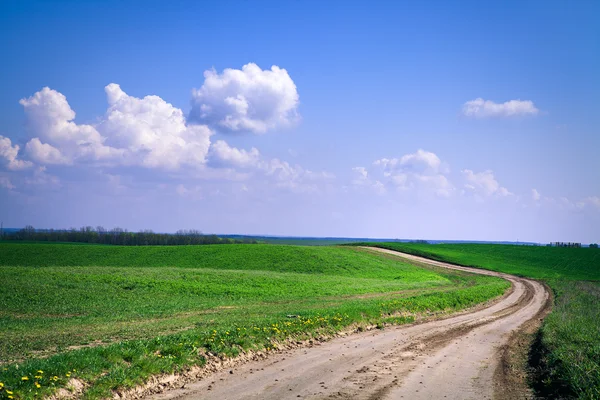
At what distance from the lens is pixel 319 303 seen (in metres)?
32.9

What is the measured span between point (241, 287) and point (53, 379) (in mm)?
30715

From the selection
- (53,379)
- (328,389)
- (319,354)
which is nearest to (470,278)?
(319,354)

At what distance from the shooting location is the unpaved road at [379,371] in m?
12.3

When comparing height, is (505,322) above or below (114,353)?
below

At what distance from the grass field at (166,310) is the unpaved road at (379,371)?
4.66ft

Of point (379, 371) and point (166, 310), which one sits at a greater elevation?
point (379, 371)

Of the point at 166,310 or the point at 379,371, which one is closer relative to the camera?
the point at 379,371

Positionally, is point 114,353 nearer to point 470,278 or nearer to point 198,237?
point 470,278

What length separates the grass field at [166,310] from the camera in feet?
41.9

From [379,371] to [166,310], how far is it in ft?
57.5

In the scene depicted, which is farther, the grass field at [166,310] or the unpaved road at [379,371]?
the grass field at [166,310]

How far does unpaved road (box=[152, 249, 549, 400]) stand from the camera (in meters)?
12.3

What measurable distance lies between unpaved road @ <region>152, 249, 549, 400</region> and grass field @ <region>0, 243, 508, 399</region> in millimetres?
1420

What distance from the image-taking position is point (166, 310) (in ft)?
93.0
